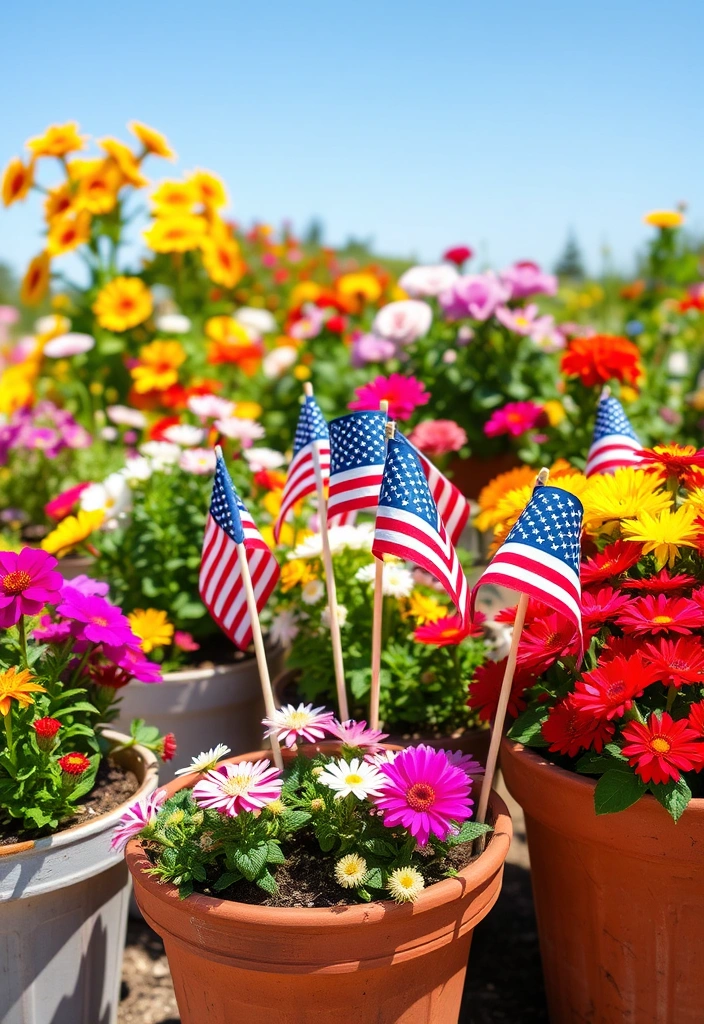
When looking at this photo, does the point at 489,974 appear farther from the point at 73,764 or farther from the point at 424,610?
the point at 73,764

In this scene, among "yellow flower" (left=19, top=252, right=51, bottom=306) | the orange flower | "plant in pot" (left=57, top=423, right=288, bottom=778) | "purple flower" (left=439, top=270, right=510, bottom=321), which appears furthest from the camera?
"yellow flower" (left=19, top=252, right=51, bottom=306)

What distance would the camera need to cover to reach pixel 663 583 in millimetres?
1506

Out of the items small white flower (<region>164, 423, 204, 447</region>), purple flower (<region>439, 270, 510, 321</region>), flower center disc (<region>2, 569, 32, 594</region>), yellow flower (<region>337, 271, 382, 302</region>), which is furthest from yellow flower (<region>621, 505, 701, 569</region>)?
yellow flower (<region>337, 271, 382, 302</region>)

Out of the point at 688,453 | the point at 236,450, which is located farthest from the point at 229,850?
the point at 236,450

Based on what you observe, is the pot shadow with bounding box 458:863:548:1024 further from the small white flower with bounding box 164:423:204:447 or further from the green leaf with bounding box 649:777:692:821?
the small white flower with bounding box 164:423:204:447

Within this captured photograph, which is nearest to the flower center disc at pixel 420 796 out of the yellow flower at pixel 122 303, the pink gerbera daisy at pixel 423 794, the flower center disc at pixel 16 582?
the pink gerbera daisy at pixel 423 794

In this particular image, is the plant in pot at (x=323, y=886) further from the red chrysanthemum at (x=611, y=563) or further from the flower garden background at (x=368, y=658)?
the red chrysanthemum at (x=611, y=563)

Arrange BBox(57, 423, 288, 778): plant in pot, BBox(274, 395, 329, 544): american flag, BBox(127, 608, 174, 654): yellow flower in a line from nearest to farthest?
BBox(274, 395, 329, 544): american flag < BBox(127, 608, 174, 654): yellow flower < BBox(57, 423, 288, 778): plant in pot

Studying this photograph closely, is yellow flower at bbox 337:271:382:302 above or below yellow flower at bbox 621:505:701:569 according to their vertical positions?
A: above

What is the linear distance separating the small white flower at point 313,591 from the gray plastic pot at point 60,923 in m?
0.52

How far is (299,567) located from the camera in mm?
2117

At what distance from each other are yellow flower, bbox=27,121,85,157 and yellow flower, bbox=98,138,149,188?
4.0 inches

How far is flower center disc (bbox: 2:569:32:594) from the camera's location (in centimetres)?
153

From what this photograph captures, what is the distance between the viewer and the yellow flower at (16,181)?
3807 mm
